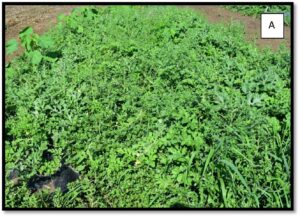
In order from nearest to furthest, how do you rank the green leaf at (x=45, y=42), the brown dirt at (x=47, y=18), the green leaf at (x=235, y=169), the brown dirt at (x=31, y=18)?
1. the green leaf at (x=235, y=169)
2. the green leaf at (x=45, y=42)
3. the brown dirt at (x=47, y=18)
4. the brown dirt at (x=31, y=18)

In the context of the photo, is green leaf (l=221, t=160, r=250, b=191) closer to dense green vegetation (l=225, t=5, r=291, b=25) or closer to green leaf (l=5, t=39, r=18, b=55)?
dense green vegetation (l=225, t=5, r=291, b=25)

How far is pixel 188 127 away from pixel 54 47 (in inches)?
79.6

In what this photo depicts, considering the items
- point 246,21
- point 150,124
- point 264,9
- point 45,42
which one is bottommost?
point 150,124

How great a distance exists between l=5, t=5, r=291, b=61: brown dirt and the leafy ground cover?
35.2 inches

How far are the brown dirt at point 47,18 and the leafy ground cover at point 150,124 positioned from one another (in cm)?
89

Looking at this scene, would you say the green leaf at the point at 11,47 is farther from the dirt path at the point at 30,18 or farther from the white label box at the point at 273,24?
the white label box at the point at 273,24

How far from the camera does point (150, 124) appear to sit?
12.1 ft

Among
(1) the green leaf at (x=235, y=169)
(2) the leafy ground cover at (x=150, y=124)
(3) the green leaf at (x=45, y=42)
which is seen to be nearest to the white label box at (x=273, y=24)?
(2) the leafy ground cover at (x=150, y=124)

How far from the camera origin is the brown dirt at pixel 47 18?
5621mm

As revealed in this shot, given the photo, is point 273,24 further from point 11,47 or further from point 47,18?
point 47,18

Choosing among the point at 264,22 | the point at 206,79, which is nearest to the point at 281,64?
the point at 264,22

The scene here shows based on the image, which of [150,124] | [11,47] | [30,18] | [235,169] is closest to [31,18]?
[30,18]

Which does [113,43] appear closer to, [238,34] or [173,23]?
[173,23]

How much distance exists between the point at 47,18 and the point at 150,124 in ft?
10.2
